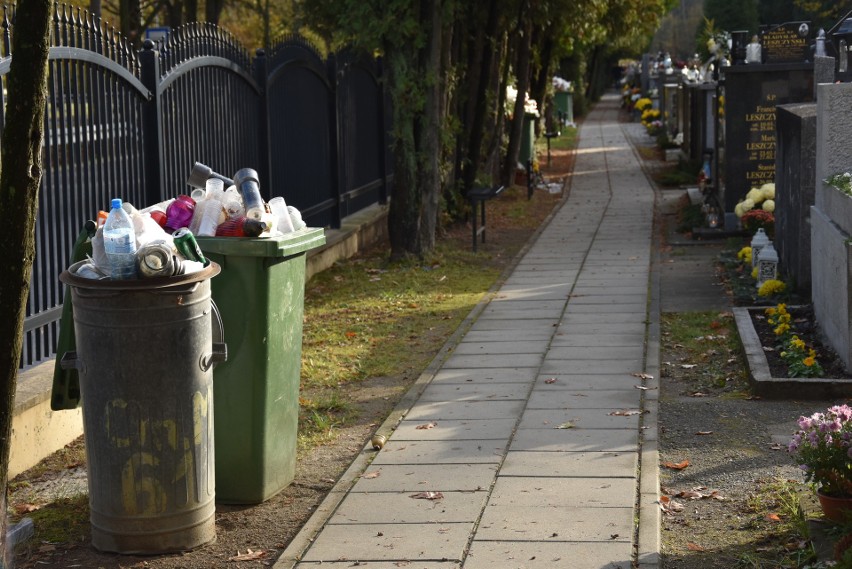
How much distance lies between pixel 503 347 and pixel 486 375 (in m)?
0.97

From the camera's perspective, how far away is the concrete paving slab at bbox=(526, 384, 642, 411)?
298 inches

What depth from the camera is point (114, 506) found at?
17.3 ft

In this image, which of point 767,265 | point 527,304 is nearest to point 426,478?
point 527,304

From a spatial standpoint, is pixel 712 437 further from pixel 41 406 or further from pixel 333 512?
pixel 41 406

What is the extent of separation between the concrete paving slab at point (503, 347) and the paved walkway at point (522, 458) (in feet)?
0.05

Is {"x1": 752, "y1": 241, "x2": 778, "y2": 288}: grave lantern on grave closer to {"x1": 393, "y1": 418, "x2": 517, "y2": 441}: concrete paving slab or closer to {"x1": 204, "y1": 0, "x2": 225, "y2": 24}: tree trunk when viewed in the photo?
{"x1": 393, "y1": 418, "x2": 517, "y2": 441}: concrete paving slab

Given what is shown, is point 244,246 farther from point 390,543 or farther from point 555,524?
point 555,524

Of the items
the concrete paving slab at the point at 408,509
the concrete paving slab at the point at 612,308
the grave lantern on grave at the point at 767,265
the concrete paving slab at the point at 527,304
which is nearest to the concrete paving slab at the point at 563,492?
the concrete paving slab at the point at 408,509

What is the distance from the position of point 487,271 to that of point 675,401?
629cm

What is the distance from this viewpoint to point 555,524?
548 cm

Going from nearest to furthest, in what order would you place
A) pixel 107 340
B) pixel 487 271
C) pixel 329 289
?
pixel 107 340 → pixel 329 289 → pixel 487 271

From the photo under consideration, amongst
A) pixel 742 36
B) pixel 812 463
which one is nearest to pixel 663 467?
pixel 812 463

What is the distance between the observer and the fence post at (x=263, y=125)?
12266 millimetres

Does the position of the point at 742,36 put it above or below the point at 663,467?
above
